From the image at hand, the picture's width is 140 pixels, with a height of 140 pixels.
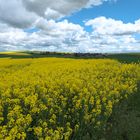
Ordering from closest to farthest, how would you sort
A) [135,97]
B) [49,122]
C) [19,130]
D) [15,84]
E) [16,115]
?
[19,130] < [16,115] < [49,122] < [15,84] < [135,97]

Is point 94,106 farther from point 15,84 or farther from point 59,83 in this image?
point 15,84

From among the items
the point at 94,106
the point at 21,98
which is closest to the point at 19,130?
the point at 21,98

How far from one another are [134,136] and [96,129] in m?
1.89

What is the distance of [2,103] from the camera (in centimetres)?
1145

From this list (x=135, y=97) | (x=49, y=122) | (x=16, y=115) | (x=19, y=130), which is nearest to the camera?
(x=19, y=130)

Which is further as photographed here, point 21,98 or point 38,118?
point 21,98

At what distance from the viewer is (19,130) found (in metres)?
9.10

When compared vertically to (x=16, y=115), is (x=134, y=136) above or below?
below

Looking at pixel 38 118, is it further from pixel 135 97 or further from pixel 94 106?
pixel 135 97

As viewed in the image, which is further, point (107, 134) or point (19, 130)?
point (107, 134)

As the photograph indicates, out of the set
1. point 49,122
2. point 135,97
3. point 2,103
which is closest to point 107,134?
point 49,122

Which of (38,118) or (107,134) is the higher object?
(38,118)

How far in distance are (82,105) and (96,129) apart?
1189mm

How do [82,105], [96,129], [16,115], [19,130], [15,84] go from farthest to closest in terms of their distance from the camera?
[15,84] → [82,105] → [96,129] → [16,115] → [19,130]
